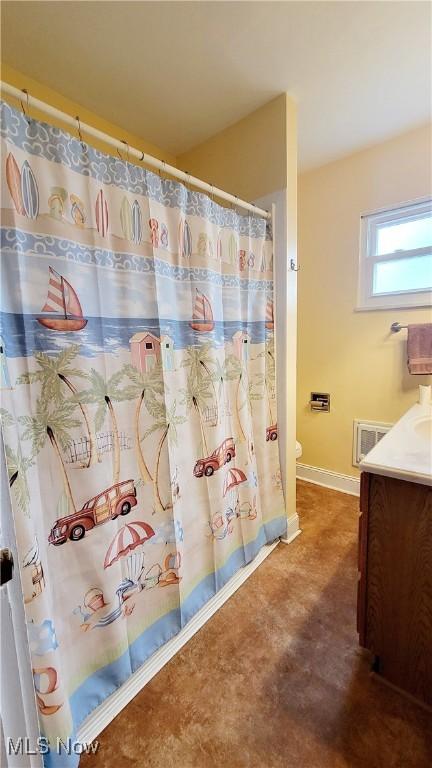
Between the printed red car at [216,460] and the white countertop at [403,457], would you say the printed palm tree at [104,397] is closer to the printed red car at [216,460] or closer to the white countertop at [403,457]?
the printed red car at [216,460]

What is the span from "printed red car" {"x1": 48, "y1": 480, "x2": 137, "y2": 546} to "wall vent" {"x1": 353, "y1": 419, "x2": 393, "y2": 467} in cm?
177

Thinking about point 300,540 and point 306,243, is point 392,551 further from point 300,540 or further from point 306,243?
point 306,243

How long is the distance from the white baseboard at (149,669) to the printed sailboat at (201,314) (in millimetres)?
1289

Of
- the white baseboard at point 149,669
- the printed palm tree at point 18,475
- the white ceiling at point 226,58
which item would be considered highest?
the white ceiling at point 226,58

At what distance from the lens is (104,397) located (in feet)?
3.35

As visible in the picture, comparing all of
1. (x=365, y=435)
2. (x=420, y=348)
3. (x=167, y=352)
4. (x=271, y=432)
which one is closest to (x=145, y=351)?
(x=167, y=352)

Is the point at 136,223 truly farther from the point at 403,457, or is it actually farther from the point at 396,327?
the point at 396,327

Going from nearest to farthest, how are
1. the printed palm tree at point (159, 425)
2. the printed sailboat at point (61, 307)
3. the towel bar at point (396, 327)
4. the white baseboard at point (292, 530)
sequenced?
the printed sailboat at point (61, 307), the printed palm tree at point (159, 425), the white baseboard at point (292, 530), the towel bar at point (396, 327)

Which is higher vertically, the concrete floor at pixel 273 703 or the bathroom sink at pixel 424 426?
the bathroom sink at pixel 424 426

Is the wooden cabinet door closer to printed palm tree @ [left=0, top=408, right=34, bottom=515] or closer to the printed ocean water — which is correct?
the printed ocean water

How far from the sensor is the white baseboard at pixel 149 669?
1006 millimetres

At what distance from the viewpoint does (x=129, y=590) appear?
113cm

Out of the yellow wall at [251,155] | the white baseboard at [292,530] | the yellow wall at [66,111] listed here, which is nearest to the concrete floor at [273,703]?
the white baseboard at [292,530]

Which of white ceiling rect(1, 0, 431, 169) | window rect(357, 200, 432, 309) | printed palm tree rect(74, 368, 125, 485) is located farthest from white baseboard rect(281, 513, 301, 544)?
white ceiling rect(1, 0, 431, 169)
